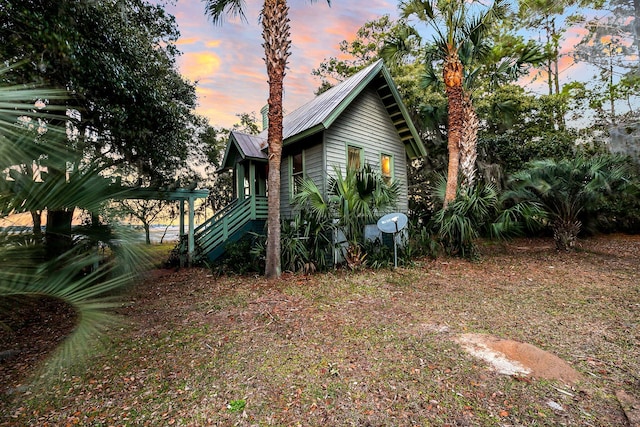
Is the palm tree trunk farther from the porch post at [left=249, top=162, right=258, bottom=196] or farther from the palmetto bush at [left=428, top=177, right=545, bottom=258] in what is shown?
the porch post at [left=249, top=162, right=258, bottom=196]

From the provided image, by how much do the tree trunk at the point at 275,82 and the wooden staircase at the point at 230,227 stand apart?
2.61 metres

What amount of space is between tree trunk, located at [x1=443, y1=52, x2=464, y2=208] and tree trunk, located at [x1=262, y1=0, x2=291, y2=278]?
5.37m

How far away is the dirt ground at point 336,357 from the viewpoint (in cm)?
245

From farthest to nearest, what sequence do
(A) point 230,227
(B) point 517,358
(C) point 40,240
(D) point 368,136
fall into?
1. (D) point 368,136
2. (A) point 230,227
3. (B) point 517,358
4. (C) point 40,240

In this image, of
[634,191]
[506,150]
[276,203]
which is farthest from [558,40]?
[276,203]

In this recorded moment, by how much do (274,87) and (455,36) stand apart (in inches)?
253

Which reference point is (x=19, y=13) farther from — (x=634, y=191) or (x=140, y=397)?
(x=634, y=191)

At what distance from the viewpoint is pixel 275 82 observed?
6.75m

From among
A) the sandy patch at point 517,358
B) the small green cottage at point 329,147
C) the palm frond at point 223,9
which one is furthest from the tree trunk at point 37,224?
the palm frond at point 223,9

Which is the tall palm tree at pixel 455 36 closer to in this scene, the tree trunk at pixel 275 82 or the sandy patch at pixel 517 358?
the tree trunk at pixel 275 82

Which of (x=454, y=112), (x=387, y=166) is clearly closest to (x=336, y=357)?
(x=387, y=166)

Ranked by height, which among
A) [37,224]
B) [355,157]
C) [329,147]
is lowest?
[37,224]

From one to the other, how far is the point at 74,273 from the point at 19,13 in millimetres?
5347

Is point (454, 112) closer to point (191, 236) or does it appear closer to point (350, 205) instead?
point (350, 205)
